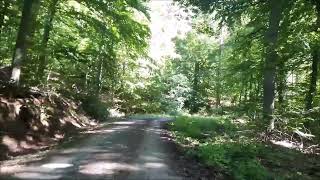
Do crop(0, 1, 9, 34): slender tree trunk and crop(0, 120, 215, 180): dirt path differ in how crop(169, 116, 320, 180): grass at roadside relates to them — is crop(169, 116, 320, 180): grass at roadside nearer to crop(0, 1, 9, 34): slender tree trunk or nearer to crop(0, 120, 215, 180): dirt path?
crop(0, 120, 215, 180): dirt path

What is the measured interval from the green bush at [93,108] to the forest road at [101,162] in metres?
9.03

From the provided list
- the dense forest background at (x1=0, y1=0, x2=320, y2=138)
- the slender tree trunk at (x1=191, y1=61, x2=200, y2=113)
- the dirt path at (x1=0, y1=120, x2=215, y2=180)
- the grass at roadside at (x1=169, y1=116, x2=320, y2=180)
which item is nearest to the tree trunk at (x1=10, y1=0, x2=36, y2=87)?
the dense forest background at (x1=0, y1=0, x2=320, y2=138)

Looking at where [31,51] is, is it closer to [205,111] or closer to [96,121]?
[96,121]

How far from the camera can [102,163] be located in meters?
10.2

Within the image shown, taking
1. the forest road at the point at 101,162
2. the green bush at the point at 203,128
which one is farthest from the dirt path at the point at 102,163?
the green bush at the point at 203,128

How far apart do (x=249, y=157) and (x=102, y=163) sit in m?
4.41

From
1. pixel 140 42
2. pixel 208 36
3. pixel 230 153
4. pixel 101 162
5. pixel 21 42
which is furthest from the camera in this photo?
pixel 208 36

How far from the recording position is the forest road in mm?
8859

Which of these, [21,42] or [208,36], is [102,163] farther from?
[208,36]

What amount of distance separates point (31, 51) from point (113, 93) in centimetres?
2084

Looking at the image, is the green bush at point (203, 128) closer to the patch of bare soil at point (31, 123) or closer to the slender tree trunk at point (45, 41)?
the patch of bare soil at point (31, 123)

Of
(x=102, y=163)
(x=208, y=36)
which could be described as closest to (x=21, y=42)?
(x=102, y=163)

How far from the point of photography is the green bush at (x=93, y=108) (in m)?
23.9

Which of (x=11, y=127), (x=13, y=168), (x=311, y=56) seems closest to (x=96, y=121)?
(x=11, y=127)
